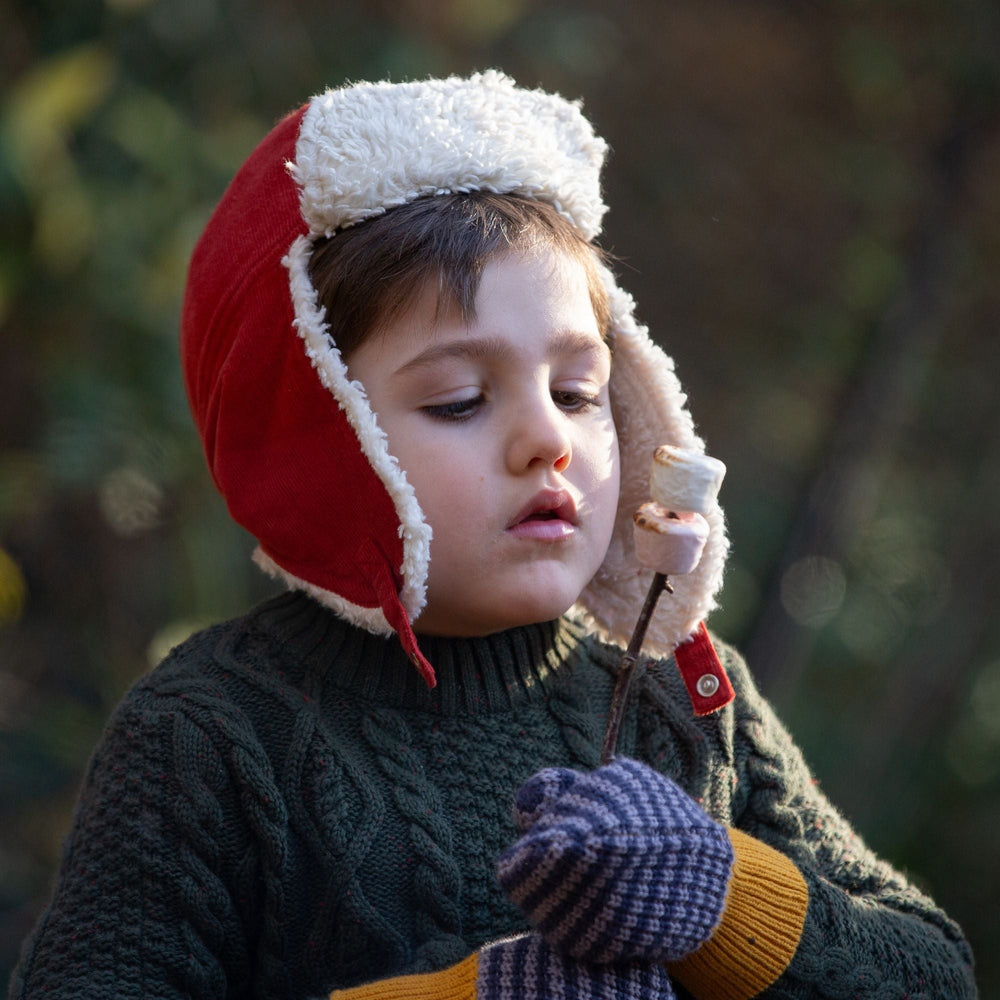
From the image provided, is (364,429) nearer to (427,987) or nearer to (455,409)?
(455,409)

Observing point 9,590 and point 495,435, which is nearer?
point 495,435

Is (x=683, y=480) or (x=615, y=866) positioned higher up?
(x=683, y=480)

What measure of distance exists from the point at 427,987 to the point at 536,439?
1.74ft

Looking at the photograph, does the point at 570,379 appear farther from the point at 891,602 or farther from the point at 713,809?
the point at 891,602

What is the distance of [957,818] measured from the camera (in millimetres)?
2877

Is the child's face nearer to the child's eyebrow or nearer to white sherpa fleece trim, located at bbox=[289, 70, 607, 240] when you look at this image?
the child's eyebrow

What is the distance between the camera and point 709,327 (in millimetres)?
3926

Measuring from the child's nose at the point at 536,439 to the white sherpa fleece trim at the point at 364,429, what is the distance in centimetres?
11

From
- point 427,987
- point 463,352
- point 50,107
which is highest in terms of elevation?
point 50,107

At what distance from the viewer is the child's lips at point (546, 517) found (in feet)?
3.70

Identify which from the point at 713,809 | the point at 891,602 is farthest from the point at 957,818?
the point at 713,809

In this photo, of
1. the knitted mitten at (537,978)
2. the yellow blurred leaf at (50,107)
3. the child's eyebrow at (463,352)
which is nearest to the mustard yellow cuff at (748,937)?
the knitted mitten at (537,978)

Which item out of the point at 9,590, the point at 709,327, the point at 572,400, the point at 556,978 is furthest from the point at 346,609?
the point at 709,327

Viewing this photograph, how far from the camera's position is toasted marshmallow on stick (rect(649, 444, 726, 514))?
3.49 feet
